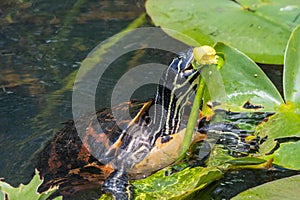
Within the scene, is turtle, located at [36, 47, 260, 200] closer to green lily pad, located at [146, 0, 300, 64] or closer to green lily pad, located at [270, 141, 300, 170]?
green lily pad, located at [270, 141, 300, 170]

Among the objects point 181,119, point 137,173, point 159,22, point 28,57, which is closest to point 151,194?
point 137,173

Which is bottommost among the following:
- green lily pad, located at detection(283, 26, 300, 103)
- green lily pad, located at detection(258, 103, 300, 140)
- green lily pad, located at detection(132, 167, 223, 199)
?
green lily pad, located at detection(132, 167, 223, 199)

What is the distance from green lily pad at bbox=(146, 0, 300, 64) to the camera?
231 cm

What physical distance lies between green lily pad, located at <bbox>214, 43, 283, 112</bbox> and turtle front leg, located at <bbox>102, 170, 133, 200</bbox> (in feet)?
1.35

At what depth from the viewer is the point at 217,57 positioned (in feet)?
4.71

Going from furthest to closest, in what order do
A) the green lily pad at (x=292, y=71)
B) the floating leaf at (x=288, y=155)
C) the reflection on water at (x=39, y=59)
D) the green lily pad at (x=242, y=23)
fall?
the green lily pad at (x=242, y=23), the reflection on water at (x=39, y=59), the green lily pad at (x=292, y=71), the floating leaf at (x=288, y=155)

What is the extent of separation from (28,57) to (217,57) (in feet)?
5.20

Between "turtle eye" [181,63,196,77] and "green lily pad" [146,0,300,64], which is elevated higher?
"turtle eye" [181,63,196,77]

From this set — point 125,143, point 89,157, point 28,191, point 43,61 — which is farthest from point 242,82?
point 43,61

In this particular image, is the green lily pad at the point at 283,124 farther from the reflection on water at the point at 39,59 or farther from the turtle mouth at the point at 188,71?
the reflection on water at the point at 39,59

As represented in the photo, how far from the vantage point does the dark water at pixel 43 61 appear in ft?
6.91

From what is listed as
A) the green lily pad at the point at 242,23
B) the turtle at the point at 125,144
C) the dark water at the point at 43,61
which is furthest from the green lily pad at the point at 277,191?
the green lily pad at the point at 242,23

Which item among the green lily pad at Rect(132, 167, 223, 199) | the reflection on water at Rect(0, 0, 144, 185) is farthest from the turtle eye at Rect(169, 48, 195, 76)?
the reflection on water at Rect(0, 0, 144, 185)

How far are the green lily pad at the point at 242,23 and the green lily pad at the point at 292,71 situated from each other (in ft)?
1.47
